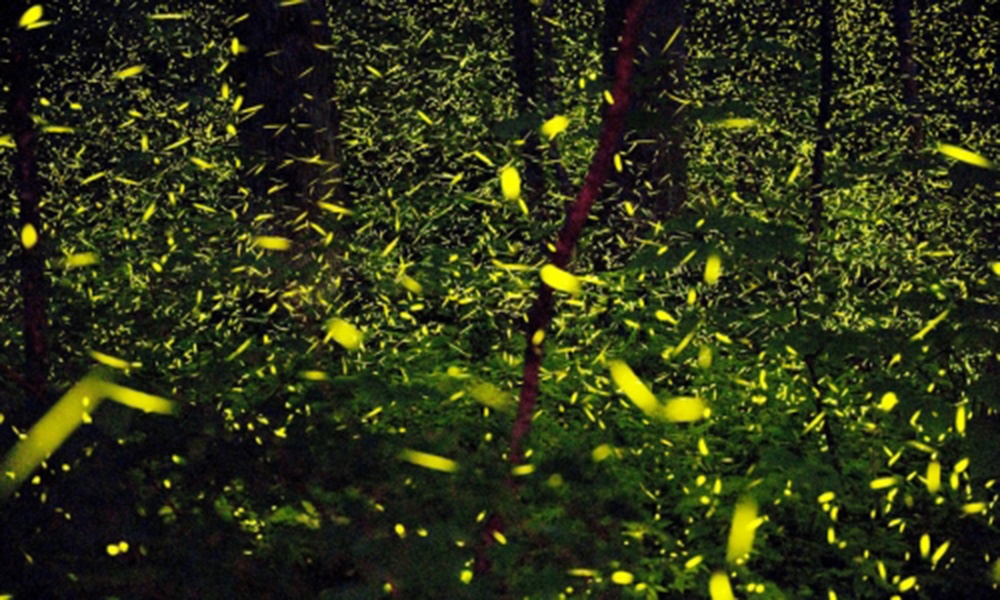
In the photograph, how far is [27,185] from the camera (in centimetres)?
321

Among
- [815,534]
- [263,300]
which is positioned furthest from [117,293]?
Result: [815,534]

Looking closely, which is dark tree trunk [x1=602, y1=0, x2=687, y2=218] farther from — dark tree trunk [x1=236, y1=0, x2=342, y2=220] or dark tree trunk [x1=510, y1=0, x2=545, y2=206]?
dark tree trunk [x1=236, y1=0, x2=342, y2=220]

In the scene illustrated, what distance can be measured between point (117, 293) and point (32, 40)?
9.86ft

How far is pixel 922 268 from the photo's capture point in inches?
263

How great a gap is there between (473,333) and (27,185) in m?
3.91

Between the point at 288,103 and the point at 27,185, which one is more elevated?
the point at 288,103

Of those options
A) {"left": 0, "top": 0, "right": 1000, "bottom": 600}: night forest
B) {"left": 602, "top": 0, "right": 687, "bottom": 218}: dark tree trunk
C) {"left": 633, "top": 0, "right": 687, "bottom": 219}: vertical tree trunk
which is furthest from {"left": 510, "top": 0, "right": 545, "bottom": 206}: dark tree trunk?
{"left": 633, "top": 0, "right": 687, "bottom": 219}: vertical tree trunk

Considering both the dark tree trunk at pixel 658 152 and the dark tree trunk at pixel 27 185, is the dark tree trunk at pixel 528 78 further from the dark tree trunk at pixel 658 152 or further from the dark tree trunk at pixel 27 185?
the dark tree trunk at pixel 27 185

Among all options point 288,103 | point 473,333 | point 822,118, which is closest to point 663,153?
point 822,118

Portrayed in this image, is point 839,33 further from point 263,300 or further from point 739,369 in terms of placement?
point 263,300

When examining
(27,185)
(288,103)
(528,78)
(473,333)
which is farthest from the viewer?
(528,78)

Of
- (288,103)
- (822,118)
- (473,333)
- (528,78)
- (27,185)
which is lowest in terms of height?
(27,185)

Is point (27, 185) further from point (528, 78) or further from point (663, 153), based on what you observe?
point (528, 78)

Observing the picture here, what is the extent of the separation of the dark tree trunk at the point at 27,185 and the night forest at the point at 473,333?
0.01 metres
